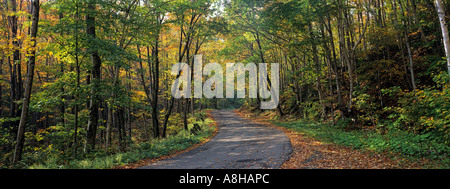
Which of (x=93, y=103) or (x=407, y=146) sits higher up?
(x=93, y=103)

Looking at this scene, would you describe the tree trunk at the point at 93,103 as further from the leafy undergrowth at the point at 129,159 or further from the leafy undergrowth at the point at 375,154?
the leafy undergrowth at the point at 375,154

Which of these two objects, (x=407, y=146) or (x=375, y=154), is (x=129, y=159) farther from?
(x=407, y=146)

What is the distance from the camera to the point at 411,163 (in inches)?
243

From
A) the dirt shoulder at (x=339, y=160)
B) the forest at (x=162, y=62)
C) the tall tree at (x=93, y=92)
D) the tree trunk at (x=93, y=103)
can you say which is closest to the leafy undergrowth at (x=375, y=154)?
the dirt shoulder at (x=339, y=160)

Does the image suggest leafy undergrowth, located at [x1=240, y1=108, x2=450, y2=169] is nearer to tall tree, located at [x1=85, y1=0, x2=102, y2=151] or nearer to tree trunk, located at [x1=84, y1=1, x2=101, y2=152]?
tall tree, located at [x1=85, y1=0, x2=102, y2=151]

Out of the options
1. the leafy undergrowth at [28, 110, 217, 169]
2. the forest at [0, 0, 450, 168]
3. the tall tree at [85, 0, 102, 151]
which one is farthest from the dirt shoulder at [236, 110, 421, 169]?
the tall tree at [85, 0, 102, 151]

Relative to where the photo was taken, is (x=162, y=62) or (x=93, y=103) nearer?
(x=93, y=103)

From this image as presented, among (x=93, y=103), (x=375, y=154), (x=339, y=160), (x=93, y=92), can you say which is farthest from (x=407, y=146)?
(x=93, y=103)

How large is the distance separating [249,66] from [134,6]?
16.5m

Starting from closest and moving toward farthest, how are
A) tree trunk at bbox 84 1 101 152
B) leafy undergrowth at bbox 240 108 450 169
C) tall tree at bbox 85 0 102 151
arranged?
leafy undergrowth at bbox 240 108 450 169
tall tree at bbox 85 0 102 151
tree trunk at bbox 84 1 101 152
